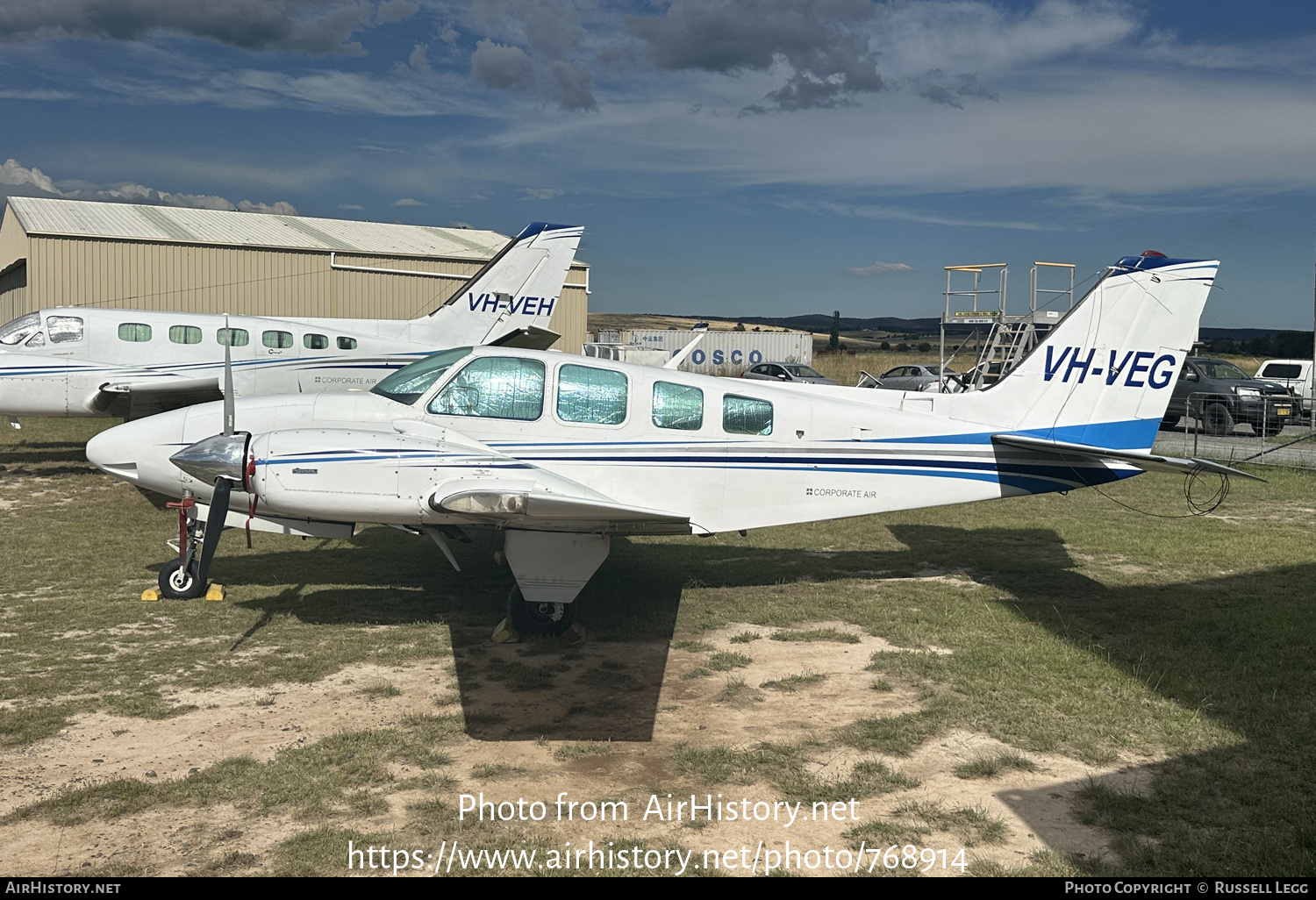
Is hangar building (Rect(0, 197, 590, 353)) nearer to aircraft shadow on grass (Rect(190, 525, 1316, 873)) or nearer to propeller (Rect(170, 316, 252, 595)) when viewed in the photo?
aircraft shadow on grass (Rect(190, 525, 1316, 873))

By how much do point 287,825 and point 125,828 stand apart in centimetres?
87

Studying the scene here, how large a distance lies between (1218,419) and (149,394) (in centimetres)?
2608

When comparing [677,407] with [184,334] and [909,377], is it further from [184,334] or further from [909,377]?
[909,377]

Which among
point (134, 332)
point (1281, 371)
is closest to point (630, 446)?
point (134, 332)

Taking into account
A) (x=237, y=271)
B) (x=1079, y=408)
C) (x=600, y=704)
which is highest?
(x=237, y=271)

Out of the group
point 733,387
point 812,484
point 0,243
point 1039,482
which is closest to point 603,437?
point 733,387

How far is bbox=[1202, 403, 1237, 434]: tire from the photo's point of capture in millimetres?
25609

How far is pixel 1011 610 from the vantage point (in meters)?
10.0

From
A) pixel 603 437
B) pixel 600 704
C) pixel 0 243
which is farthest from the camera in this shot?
pixel 0 243

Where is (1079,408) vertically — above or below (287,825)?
above

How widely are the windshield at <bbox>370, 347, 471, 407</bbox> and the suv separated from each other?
72.5ft

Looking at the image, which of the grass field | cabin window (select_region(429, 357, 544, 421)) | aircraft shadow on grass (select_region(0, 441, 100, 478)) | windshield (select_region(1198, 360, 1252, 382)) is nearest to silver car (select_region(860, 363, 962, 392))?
windshield (select_region(1198, 360, 1252, 382))

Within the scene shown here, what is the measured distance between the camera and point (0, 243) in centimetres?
4094
